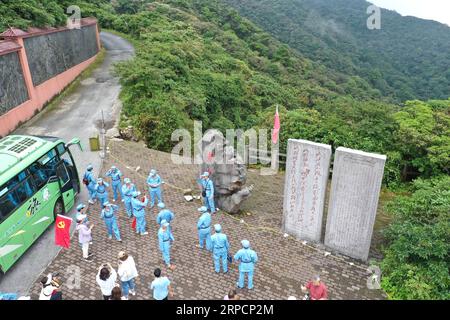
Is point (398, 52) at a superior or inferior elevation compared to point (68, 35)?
inferior

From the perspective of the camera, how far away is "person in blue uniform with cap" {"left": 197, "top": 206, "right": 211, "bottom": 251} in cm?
924

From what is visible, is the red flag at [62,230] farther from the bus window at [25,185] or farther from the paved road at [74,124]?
the bus window at [25,185]

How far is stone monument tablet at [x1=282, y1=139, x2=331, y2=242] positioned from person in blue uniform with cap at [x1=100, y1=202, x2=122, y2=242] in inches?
174

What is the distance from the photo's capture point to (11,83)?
16188 millimetres

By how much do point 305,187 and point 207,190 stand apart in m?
2.80

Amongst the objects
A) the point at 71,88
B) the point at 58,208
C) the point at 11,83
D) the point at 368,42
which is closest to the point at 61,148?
the point at 58,208

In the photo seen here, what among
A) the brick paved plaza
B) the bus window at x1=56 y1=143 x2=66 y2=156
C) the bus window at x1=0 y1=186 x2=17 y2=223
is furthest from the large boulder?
the bus window at x1=0 y1=186 x2=17 y2=223

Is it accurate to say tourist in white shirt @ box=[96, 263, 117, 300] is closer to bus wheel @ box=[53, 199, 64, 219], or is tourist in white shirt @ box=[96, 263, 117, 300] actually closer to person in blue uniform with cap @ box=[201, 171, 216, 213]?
bus wheel @ box=[53, 199, 64, 219]

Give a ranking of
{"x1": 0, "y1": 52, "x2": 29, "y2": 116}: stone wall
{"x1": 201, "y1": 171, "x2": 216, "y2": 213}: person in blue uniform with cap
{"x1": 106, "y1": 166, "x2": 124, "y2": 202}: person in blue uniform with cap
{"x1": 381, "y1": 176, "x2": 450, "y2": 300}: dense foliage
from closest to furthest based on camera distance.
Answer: {"x1": 381, "y1": 176, "x2": 450, "y2": 300}: dense foliage
{"x1": 201, "y1": 171, "x2": 216, "y2": 213}: person in blue uniform with cap
{"x1": 106, "y1": 166, "x2": 124, "y2": 202}: person in blue uniform with cap
{"x1": 0, "y1": 52, "x2": 29, "y2": 116}: stone wall

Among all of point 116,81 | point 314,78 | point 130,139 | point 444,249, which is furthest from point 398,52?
point 444,249
